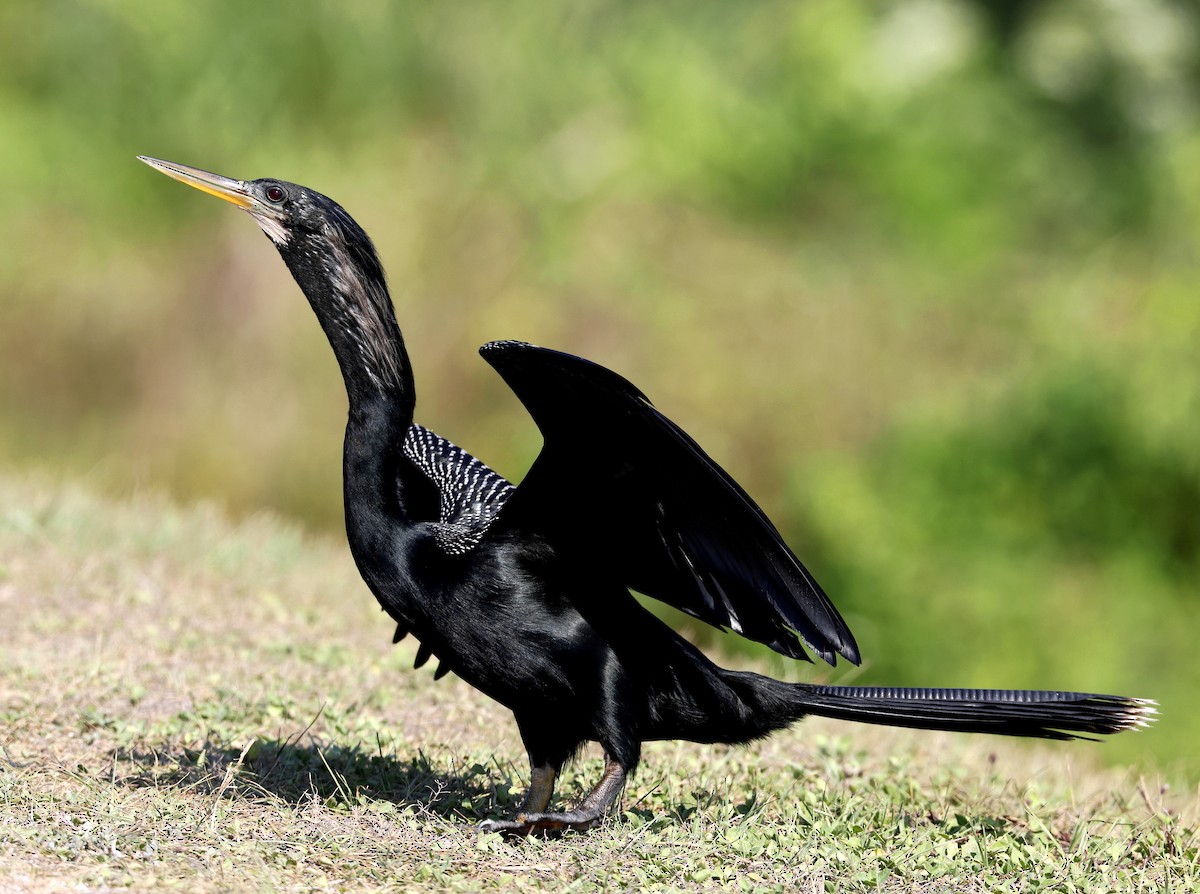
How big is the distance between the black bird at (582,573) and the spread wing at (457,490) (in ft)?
0.06

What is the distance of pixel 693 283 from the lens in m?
11.4

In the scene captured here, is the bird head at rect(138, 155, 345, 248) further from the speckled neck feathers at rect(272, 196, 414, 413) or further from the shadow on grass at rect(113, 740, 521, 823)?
the shadow on grass at rect(113, 740, 521, 823)

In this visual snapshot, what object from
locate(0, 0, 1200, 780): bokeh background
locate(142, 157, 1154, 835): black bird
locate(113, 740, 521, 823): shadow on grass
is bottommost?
locate(113, 740, 521, 823): shadow on grass

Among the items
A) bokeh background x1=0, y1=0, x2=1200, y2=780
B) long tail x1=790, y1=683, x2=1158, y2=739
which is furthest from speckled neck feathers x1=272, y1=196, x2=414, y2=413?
bokeh background x1=0, y1=0, x2=1200, y2=780

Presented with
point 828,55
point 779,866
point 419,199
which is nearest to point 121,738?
point 779,866

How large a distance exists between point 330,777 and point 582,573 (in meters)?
1.03

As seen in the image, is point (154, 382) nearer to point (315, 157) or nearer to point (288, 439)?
point (288, 439)

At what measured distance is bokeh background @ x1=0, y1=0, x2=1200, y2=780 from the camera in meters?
9.58

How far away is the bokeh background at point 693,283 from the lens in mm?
9578

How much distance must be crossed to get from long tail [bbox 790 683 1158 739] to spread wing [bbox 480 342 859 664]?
0.96ft

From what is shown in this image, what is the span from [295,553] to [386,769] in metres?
2.83

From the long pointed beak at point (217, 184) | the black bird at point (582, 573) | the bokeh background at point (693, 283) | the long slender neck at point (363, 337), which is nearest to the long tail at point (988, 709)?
the black bird at point (582, 573)

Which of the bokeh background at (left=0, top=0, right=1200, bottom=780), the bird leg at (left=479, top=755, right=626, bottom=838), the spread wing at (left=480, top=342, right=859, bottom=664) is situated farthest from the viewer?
the bokeh background at (left=0, top=0, right=1200, bottom=780)

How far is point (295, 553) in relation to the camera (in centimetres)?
702
